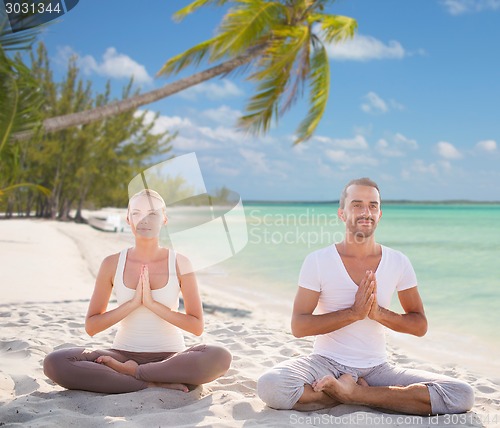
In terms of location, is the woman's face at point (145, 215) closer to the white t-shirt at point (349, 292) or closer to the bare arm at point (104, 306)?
the bare arm at point (104, 306)

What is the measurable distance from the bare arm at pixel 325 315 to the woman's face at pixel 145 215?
101 cm

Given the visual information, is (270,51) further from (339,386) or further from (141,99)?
(339,386)

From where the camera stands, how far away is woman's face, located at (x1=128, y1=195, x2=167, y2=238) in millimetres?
3588

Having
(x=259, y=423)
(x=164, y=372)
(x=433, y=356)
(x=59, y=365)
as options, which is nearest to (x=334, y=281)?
(x=259, y=423)

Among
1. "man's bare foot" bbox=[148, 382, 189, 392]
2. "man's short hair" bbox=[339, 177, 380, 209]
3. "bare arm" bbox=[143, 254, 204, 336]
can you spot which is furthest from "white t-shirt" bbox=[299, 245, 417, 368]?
"man's bare foot" bbox=[148, 382, 189, 392]

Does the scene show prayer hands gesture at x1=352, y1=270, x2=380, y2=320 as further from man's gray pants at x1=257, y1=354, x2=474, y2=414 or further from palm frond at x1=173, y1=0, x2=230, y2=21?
palm frond at x1=173, y1=0, x2=230, y2=21

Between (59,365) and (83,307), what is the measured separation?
3.93m

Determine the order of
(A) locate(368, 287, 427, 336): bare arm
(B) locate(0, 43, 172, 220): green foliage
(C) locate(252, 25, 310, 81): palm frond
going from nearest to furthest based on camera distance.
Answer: (A) locate(368, 287, 427, 336): bare arm, (C) locate(252, 25, 310, 81): palm frond, (B) locate(0, 43, 172, 220): green foliage

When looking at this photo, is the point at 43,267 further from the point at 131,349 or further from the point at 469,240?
the point at 469,240

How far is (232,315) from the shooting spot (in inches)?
326

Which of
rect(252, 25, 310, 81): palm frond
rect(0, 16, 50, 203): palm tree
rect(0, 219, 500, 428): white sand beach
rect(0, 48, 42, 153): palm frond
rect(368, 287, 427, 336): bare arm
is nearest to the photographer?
rect(0, 219, 500, 428): white sand beach

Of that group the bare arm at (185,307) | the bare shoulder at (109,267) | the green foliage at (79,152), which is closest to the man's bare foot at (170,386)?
the bare arm at (185,307)

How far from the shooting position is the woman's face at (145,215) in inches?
141

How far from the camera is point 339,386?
3273mm
